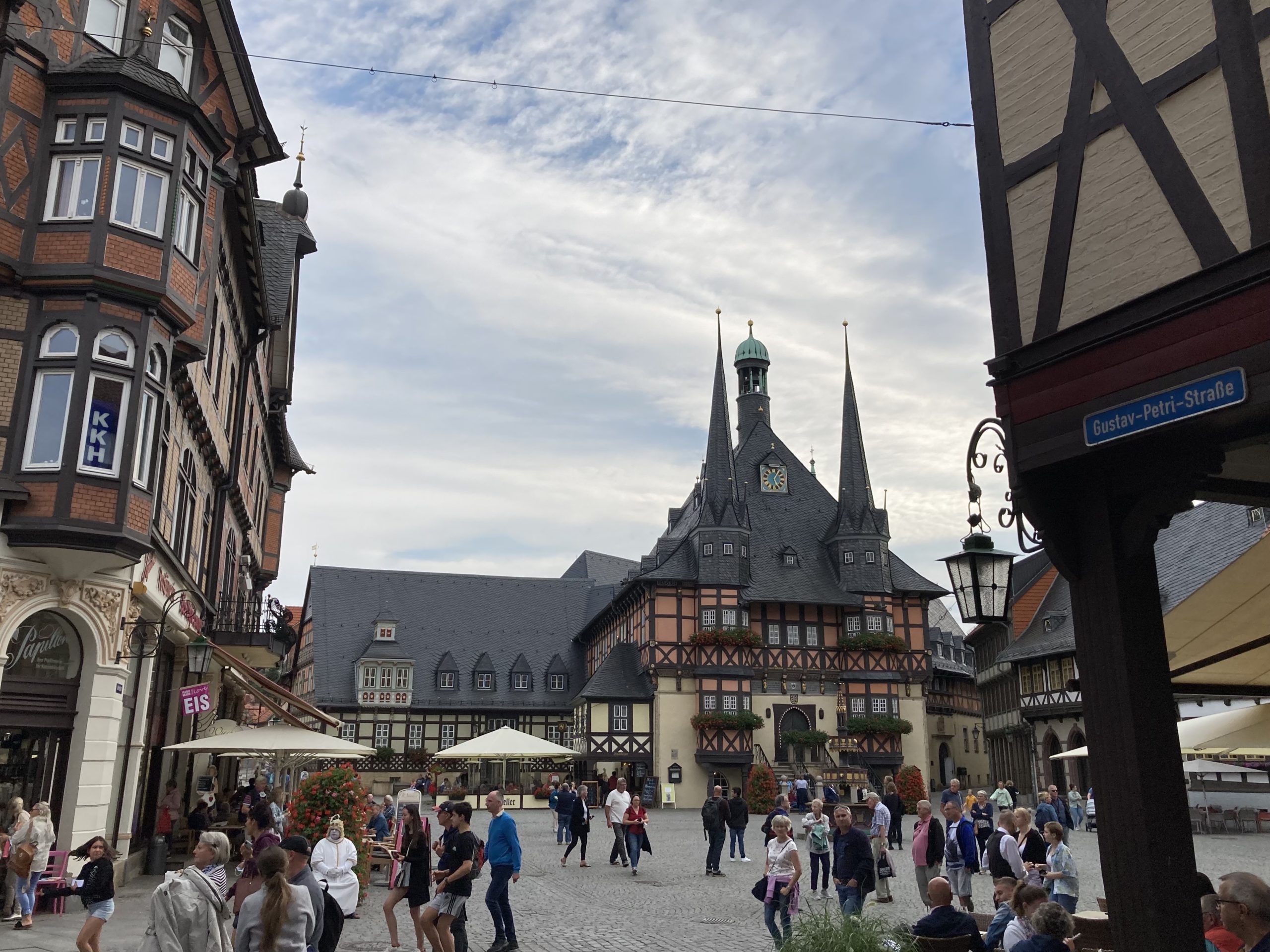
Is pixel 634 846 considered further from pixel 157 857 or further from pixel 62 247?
pixel 62 247

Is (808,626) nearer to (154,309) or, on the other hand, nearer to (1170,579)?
(1170,579)

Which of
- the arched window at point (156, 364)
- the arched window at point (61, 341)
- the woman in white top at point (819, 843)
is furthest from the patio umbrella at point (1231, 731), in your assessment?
the arched window at point (61, 341)

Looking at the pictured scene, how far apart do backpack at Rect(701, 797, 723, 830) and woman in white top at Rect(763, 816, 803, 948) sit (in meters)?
7.88

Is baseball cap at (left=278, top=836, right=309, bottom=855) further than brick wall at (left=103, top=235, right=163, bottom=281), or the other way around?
brick wall at (left=103, top=235, right=163, bottom=281)

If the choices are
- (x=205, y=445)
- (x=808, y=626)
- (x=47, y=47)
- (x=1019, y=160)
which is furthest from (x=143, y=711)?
(x=808, y=626)

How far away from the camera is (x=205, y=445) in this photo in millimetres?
23234

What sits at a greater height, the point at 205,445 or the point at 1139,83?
the point at 205,445

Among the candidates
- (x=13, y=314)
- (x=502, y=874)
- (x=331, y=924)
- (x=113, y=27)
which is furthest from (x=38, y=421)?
(x=331, y=924)

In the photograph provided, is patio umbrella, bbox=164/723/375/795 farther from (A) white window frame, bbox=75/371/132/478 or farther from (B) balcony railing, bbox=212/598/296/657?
(A) white window frame, bbox=75/371/132/478

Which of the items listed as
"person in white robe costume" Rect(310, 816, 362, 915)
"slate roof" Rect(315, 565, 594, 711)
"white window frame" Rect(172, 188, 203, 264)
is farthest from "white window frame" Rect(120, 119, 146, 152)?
"slate roof" Rect(315, 565, 594, 711)

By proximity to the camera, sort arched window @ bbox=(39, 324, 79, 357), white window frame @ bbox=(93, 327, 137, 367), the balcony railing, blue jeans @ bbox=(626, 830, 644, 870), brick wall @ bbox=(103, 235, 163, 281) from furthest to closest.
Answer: the balcony railing < blue jeans @ bbox=(626, 830, 644, 870) < brick wall @ bbox=(103, 235, 163, 281) < white window frame @ bbox=(93, 327, 137, 367) < arched window @ bbox=(39, 324, 79, 357)

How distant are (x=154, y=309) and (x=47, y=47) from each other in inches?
158

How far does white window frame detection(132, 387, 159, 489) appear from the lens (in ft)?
53.9

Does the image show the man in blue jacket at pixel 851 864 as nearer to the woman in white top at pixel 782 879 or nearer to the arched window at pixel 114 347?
the woman in white top at pixel 782 879
